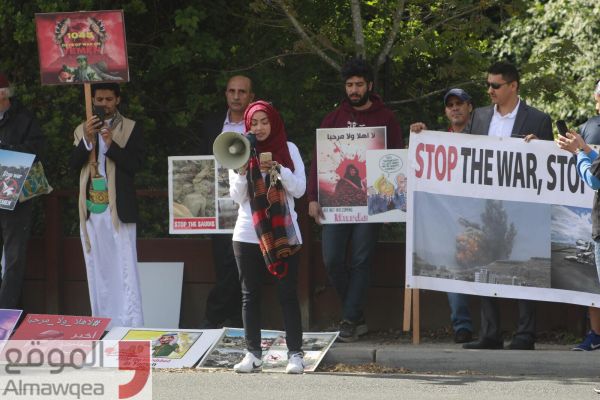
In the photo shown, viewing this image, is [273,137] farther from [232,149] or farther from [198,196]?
[198,196]

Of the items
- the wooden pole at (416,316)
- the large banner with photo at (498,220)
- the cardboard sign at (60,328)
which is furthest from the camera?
the wooden pole at (416,316)

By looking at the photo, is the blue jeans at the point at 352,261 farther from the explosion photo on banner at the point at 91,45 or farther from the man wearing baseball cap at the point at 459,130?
the explosion photo on banner at the point at 91,45

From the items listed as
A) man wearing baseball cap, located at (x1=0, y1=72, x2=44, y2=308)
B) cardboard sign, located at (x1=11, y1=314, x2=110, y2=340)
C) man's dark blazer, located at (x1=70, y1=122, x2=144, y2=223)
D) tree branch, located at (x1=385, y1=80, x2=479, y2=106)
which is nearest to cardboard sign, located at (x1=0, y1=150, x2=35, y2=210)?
man wearing baseball cap, located at (x1=0, y1=72, x2=44, y2=308)

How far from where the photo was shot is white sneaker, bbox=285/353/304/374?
9148mm

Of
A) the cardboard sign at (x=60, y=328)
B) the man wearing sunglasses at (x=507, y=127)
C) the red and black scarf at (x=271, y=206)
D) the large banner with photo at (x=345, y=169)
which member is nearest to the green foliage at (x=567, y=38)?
the large banner with photo at (x=345, y=169)

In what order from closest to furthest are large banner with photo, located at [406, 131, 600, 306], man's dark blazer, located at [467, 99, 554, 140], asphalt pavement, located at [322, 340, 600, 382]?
asphalt pavement, located at [322, 340, 600, 382]
large banner with photo, located at [406, 131, 600, 306]
man's dark blazer, located at [467, 99, 554, 140]

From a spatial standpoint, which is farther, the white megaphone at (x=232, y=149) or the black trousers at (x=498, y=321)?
the black trousers at (x=498, y=321)

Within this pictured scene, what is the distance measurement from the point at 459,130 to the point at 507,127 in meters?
0.62

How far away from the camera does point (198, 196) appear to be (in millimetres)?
11219

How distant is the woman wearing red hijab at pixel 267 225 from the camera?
895 centimetres

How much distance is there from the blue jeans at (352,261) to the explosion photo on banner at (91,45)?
2.19 m

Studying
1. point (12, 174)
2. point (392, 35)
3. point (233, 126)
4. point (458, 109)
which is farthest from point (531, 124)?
point (12, 174)

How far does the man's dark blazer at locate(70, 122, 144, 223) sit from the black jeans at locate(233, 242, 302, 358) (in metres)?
1.93

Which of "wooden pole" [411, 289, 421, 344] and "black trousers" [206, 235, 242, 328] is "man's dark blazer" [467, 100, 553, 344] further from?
"black trousers" [206, 235, 242, 328]
